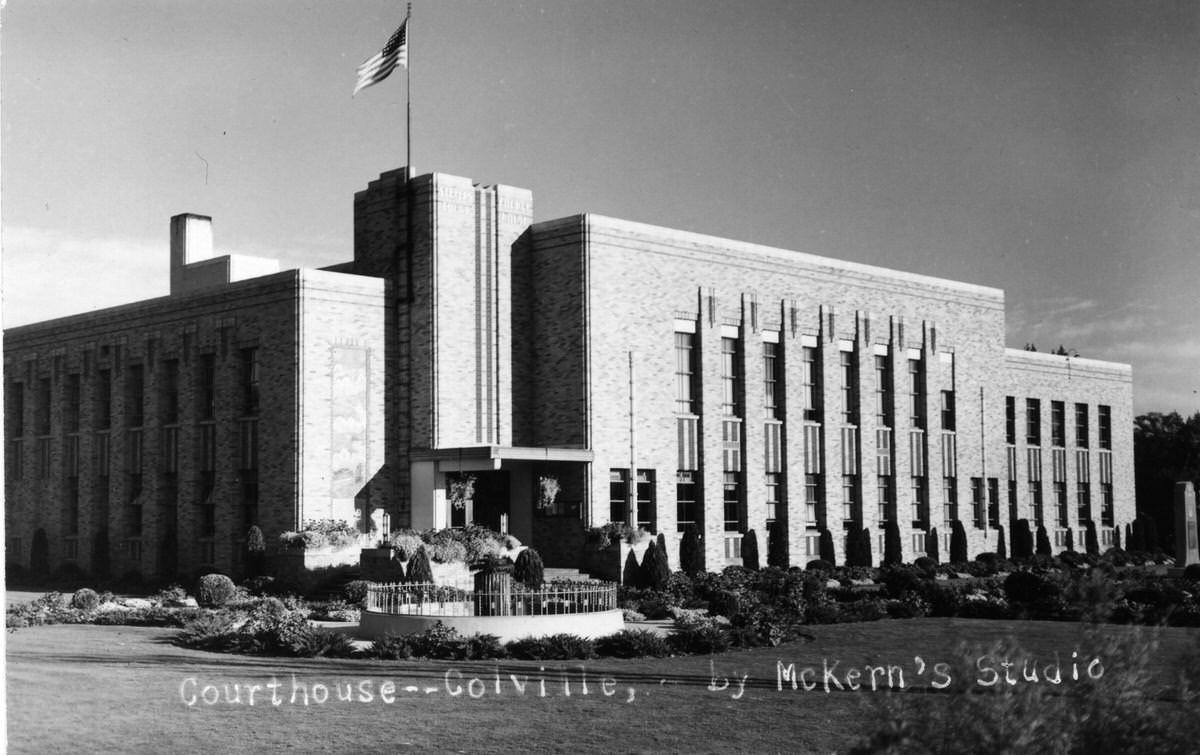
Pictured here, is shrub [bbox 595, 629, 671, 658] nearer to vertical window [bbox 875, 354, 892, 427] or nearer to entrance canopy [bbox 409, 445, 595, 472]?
entrance canopy [bbox 409, 445, 595, 472]

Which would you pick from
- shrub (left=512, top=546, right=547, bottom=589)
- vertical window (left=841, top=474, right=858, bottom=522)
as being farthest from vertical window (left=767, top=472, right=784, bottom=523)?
shrub (left=512, top=546, right=547, bottom=589)

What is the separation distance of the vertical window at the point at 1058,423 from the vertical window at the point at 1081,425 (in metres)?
1.22

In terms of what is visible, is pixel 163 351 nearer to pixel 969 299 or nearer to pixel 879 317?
pixel 879 317

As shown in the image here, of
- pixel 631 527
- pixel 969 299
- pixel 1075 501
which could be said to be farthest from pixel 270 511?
pixel 1075 501

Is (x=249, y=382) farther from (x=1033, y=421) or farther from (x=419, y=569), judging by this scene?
(x=1033, y=421)

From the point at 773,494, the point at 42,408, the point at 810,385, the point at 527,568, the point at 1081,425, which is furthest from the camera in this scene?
the point at 1081,425

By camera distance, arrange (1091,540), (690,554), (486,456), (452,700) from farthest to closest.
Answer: (1091,540), (690,554), (486,456), (452,700)

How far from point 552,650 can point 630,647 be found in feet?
4.64

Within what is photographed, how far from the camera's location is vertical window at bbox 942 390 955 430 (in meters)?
53.2

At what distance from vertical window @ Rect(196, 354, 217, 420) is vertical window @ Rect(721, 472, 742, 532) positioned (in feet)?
57.9

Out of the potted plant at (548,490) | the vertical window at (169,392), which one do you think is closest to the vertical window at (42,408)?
the vertical window at (169,392)

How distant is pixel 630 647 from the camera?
71.9 feet

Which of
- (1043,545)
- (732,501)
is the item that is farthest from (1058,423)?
(732,501)

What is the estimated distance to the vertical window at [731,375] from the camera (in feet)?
146
